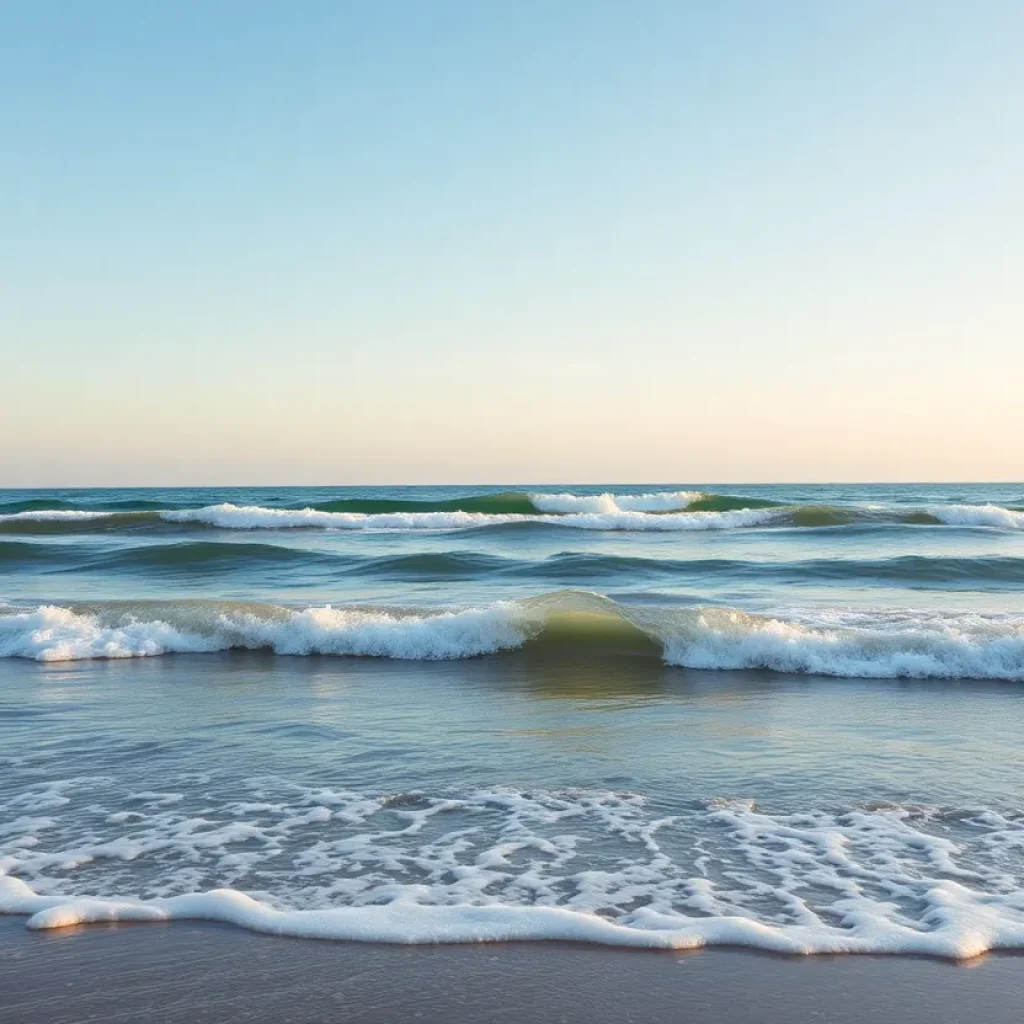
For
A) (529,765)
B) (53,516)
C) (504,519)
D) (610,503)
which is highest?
(610,503)

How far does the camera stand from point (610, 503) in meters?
34.4

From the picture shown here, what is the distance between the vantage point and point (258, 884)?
382 centimetres

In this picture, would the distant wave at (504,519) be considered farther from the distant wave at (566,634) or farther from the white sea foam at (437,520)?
the distant wave at (566,634)

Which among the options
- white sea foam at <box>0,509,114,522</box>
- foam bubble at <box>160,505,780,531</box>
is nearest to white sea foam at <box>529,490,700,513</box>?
foam bubble at <box>160,505,780,531</box>

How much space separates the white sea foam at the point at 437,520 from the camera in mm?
27688

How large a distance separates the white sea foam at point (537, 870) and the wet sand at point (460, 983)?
10cm

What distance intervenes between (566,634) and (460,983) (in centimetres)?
700

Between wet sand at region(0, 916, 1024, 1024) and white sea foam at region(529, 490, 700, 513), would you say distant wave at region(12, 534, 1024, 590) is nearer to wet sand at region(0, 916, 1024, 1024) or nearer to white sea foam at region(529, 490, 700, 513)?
wet sand at region(0, 916, 1024, 1024)

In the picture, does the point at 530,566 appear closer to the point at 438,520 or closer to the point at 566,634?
the point at 566,634

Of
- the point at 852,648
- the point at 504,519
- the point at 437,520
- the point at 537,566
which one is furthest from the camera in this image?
the point at 504,519

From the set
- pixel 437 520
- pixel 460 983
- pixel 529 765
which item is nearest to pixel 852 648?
pixel 529 765

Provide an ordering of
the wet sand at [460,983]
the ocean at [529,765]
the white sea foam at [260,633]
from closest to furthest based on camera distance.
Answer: the wet sand at [460,983], the ocean at [529,765], the white sea foam at [260,633]

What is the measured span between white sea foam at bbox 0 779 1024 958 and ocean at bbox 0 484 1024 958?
2 centimetres

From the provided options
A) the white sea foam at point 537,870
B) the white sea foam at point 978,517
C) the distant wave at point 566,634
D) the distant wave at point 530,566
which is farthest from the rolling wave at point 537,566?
A: the white sea foam at point 978,517
